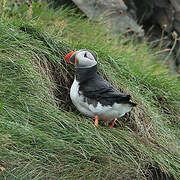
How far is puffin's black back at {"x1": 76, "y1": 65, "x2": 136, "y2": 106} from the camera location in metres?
2.77

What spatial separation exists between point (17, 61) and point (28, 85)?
28 cm

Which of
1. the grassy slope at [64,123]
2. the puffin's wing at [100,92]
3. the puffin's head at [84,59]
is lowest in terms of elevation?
the grassy slope at [64,123]

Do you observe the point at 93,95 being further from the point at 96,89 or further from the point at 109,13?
the point at 109,13

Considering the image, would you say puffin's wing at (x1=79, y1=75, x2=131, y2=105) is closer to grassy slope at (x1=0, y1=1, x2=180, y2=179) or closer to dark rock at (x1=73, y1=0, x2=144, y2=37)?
grassy slope at (x1=0, y1=1, x2=180, y2=179)

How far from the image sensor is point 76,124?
2.80 metres

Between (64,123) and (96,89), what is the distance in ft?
1.39

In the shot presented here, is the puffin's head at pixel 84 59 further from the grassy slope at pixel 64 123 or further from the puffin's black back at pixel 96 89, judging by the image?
the grassy slope at pixel 64 123

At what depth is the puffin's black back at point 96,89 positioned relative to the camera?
2.77 metres

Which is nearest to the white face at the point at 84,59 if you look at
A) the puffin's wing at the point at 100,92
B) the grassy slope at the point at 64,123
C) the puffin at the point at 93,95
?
the puffin at the point at 93,95

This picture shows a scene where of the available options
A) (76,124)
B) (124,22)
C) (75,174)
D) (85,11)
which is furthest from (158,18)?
(75,174)

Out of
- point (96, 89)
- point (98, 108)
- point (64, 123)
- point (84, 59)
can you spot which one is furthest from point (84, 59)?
point (64, 123)

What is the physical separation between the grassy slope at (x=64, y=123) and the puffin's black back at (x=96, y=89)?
27 cm

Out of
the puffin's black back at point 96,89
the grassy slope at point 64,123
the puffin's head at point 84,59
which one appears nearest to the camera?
the grassy slope at point 64,123

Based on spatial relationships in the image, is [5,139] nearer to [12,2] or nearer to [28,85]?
[28,85]
